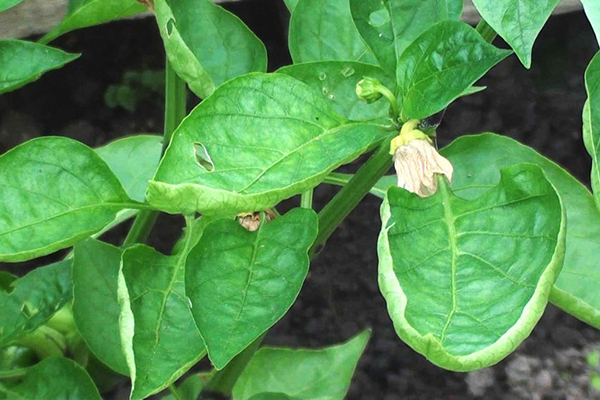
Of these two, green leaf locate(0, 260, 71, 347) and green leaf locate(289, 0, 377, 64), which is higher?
green leaf locate(289, 0, 377, 64)

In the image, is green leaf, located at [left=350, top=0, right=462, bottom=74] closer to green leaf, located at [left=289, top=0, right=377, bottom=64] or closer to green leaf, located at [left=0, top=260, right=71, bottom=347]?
green leaf, located at [left=289, top=0, right=377, bottom=64]

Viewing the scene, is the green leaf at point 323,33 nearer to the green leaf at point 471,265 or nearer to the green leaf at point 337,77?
the green leaf at point 337,77

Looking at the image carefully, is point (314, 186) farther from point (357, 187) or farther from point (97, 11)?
point (97, 11)

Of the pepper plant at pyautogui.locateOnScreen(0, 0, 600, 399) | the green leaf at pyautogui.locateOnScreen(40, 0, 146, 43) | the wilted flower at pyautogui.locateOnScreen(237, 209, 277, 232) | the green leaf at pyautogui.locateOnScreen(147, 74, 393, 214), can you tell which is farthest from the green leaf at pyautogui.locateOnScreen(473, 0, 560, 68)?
the green leaf at pyautogui.locateOnScreen(40, 0, 146, 43)

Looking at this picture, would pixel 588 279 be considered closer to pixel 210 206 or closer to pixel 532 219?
pixel 532 219

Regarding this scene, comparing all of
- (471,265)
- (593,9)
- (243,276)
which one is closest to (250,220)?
(243,276)

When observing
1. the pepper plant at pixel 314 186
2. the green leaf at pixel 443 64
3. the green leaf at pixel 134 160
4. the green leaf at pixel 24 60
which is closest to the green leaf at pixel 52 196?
the pepper plant at pixel 314 186

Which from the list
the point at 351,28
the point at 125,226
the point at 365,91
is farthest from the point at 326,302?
the point at 365,91
